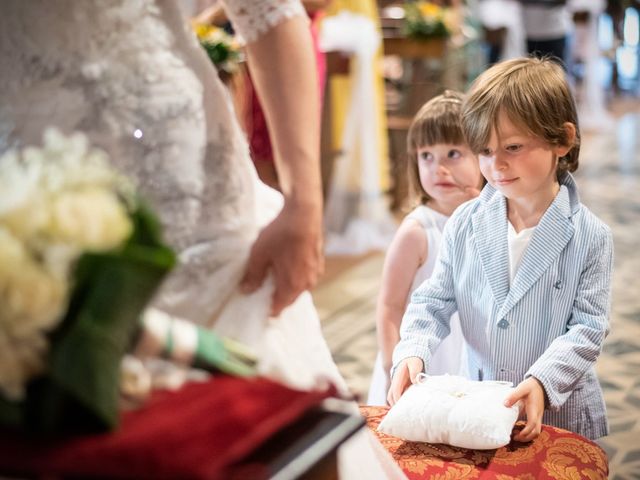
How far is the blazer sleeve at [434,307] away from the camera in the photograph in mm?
2361

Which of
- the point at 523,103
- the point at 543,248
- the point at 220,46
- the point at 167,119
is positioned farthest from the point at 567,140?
the point at 220,46

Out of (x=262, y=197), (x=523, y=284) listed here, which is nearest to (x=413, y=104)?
(x=523, y=284)

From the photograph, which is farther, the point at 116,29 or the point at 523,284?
the point at 523,284

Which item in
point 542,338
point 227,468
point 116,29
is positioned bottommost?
point 542,338

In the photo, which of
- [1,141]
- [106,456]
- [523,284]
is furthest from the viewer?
[523,284]

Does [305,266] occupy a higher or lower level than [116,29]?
lower

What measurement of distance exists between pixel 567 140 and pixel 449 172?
1.95 ft

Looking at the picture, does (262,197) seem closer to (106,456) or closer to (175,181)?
(175,181)

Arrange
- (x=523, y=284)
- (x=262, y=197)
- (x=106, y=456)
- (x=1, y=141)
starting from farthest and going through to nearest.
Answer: (x=523, y=284) < (x=262, y=197) < (x=1, y=141) < (x=106, y=456)

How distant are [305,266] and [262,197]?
0.28 meters

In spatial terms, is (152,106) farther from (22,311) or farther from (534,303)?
(534,303)

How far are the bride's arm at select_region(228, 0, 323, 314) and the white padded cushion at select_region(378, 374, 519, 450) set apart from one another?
2.16ft

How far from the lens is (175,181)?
60.2 inches

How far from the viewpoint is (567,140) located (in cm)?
234
